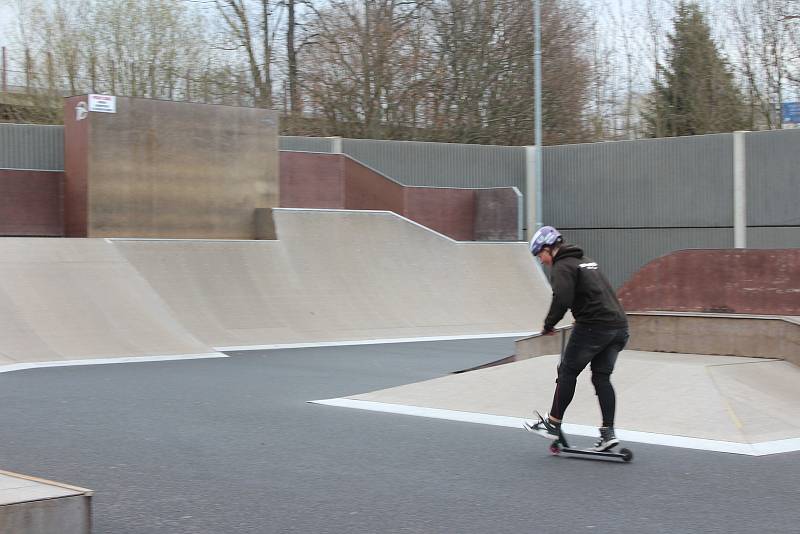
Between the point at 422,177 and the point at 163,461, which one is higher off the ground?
the point at 422,177

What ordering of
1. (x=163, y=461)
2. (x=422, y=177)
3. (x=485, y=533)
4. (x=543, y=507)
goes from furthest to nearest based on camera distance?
1. (x=422, y=177)
2. (x=163, y=461)
3. (x=543, y=507)
4. (x=485, y=533)

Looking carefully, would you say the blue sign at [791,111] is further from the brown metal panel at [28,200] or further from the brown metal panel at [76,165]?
the brown metal panel at [28,200]

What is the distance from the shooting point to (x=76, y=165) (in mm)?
23969

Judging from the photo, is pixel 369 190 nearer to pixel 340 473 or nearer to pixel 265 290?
pixel 265 290

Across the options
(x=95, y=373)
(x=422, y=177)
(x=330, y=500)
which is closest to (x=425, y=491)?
(x=330, y=500)

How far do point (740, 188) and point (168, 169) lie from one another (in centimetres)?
1752

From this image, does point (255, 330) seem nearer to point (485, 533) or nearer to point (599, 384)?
point (599, 384)

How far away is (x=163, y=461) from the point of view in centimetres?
809

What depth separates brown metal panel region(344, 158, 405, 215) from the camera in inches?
1234

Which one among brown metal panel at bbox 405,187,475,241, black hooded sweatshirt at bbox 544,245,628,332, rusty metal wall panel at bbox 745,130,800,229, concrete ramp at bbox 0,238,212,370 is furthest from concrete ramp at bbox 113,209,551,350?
black hooded sweatshirt at bbox 544,245,628,332

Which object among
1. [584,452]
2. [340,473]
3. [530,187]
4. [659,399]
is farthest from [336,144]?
[340,473]

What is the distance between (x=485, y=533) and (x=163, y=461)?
321cm

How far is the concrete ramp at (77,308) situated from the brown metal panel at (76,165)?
2.22 metres

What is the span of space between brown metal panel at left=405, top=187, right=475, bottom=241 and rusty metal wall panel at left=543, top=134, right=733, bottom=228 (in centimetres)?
311
